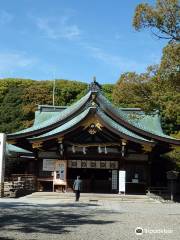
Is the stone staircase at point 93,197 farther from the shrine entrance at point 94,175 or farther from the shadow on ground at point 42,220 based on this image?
the shadow on ground at point 42,220

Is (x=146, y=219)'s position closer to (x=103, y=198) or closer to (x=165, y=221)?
(x=165, y=221)

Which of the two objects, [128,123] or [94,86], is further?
[94,86]

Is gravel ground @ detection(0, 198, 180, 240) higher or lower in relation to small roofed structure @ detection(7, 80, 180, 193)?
lower

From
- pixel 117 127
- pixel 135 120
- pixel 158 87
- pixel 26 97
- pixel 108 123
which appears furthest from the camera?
pixel 26 97

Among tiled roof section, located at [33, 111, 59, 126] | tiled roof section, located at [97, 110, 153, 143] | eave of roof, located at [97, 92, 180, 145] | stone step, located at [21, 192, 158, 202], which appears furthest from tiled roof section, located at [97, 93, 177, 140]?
tiled roof section, located at [33, 111, 59, 126]

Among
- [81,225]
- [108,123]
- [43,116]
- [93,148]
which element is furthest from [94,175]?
[81,225]

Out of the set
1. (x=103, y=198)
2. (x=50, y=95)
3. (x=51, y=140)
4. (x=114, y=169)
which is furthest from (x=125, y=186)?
(x=50, y=95)

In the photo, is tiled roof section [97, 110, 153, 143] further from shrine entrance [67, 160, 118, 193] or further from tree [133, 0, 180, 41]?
tree [133, 0, 180, 41]

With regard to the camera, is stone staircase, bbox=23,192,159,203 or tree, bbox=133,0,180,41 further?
stone staircase, bbox=23,192,159,203

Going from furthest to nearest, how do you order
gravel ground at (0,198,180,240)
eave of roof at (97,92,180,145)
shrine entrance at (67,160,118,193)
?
shrine entrance at (67,160,118,193) < eave of roof at (97,92,180,145) < gravel ground at (0,198,180,240)

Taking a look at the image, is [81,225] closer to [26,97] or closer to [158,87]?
[158,87]

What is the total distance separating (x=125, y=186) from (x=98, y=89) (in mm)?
6914

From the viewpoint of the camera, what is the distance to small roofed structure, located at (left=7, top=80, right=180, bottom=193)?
27.3m

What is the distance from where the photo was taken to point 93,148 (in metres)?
28.5
